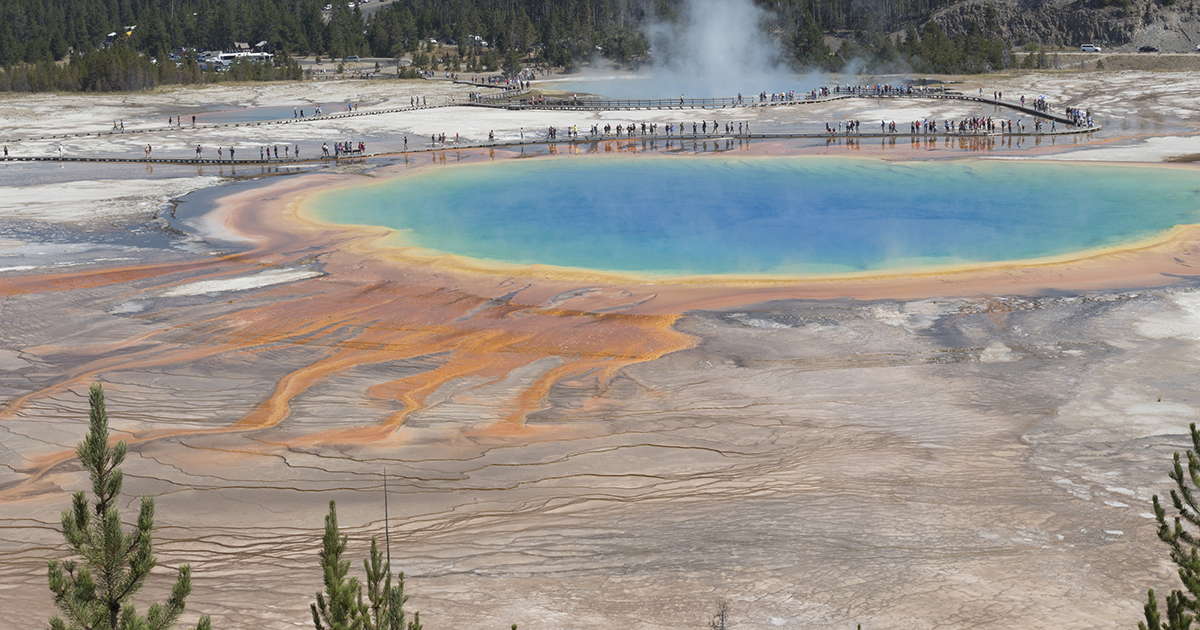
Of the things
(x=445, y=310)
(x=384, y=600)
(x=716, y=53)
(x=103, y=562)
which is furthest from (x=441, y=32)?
(x=103, y=562)

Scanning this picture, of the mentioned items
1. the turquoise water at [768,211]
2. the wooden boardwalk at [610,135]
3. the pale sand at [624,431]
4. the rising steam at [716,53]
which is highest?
the rising steam at [716,53]

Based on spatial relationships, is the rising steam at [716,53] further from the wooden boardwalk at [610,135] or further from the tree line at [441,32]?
the wooden boardwalk at [610,135]

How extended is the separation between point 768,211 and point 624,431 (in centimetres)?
1919

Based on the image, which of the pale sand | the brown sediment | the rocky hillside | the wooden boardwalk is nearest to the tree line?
the rocky hillside

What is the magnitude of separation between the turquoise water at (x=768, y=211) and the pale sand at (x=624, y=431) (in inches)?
97.3

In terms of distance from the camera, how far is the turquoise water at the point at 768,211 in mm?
26125

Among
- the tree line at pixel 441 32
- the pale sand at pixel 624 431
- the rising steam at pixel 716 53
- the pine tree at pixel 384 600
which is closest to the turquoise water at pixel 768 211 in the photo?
the pale sand at pixel 624 431

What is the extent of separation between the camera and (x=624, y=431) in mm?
14281

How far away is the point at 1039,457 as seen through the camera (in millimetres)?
13086

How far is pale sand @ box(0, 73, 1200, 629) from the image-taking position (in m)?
10.2

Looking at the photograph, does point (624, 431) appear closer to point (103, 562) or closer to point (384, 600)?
point (384, 600)

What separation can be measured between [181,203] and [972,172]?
2886 cm

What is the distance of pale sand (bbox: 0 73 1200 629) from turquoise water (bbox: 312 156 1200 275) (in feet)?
8.11

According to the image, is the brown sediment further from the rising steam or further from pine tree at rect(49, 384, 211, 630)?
the rising steam
